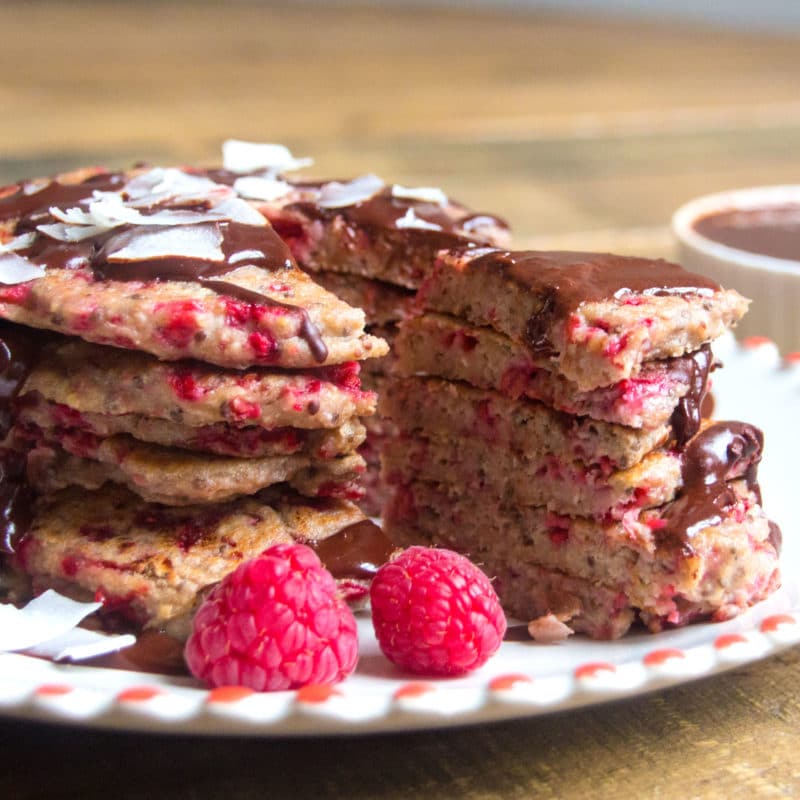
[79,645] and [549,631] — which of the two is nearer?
[79,645]

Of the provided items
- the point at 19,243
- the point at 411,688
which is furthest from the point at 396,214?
the point at 411,688

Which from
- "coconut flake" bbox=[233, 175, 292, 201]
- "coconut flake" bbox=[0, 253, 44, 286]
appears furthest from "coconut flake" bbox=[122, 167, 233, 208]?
"coconut flake" bbox=[0, 253, 44, 286]

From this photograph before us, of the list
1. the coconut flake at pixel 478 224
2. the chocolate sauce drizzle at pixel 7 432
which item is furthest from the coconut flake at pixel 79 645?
the coconut flake at pixel 478 224

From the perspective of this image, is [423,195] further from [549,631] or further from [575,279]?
[549,631]

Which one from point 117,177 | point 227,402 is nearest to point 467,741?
point 227,402

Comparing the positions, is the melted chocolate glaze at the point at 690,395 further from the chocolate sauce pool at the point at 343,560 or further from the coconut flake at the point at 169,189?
the coconut flake at the point at 169,189

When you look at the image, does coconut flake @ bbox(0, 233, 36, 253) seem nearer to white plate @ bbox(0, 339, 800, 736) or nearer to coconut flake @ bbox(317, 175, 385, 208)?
coconut flake @ bbox(317, 175, 385, 208)
